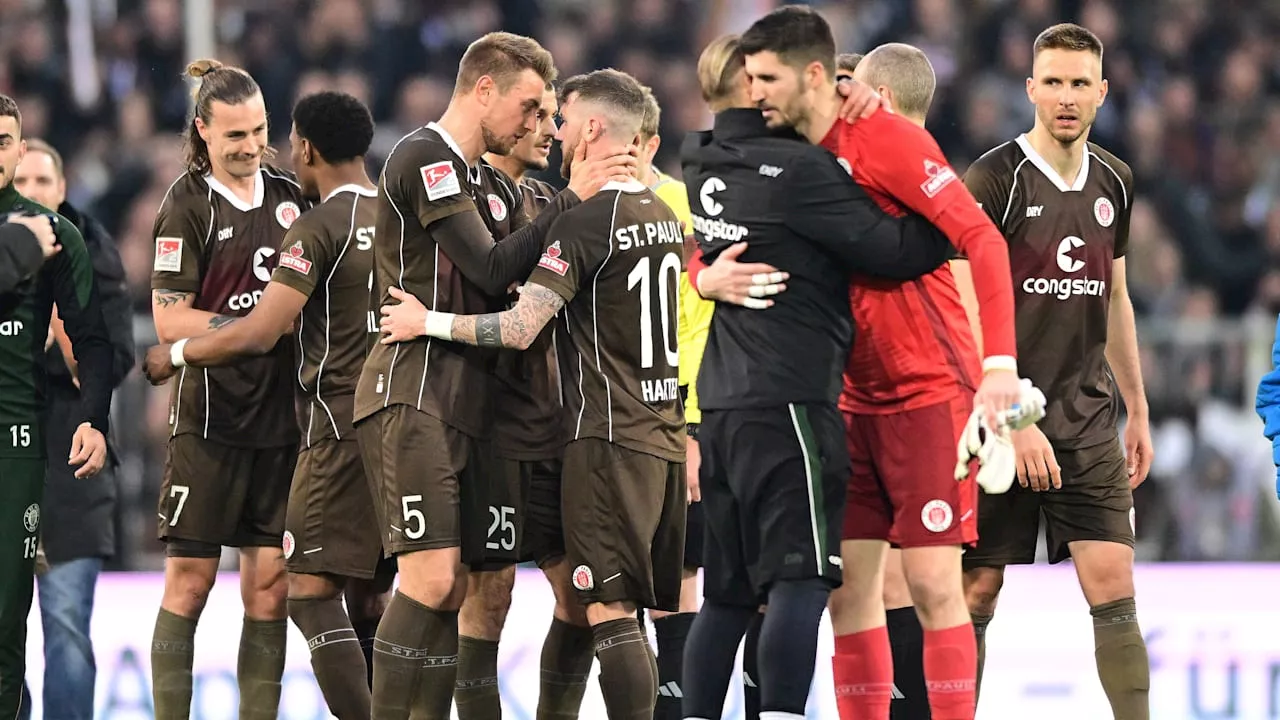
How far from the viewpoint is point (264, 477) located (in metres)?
6.43

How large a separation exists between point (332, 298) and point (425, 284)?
747 millimetres

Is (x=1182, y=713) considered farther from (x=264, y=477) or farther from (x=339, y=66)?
(x=339, y=66)

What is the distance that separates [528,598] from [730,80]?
11.8 ft

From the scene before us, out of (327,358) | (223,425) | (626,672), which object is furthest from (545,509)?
(223,425)

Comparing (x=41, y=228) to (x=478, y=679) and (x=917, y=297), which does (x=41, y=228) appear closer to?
(x=478, y=679)

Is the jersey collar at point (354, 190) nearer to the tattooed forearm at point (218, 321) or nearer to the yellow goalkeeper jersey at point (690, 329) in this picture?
the tattooed forearm at point (218, 321)

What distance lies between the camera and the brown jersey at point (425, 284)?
5.37m

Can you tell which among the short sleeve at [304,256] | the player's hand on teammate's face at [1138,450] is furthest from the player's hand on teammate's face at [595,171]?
the player's hand on teammate's face at [1138,450]

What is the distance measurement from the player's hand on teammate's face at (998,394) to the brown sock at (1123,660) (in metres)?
1.74

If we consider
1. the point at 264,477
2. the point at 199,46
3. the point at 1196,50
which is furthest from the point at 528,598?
the point at 1196,50

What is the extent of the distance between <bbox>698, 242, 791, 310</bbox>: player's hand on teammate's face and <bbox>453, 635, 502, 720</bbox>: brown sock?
6.04ft

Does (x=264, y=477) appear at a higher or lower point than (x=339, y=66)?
lower

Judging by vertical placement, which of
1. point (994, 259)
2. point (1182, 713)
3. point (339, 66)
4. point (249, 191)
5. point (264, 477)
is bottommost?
point (1182, 713)

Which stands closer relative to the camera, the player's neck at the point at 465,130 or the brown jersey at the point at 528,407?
the player's neck at the point at 465,130
